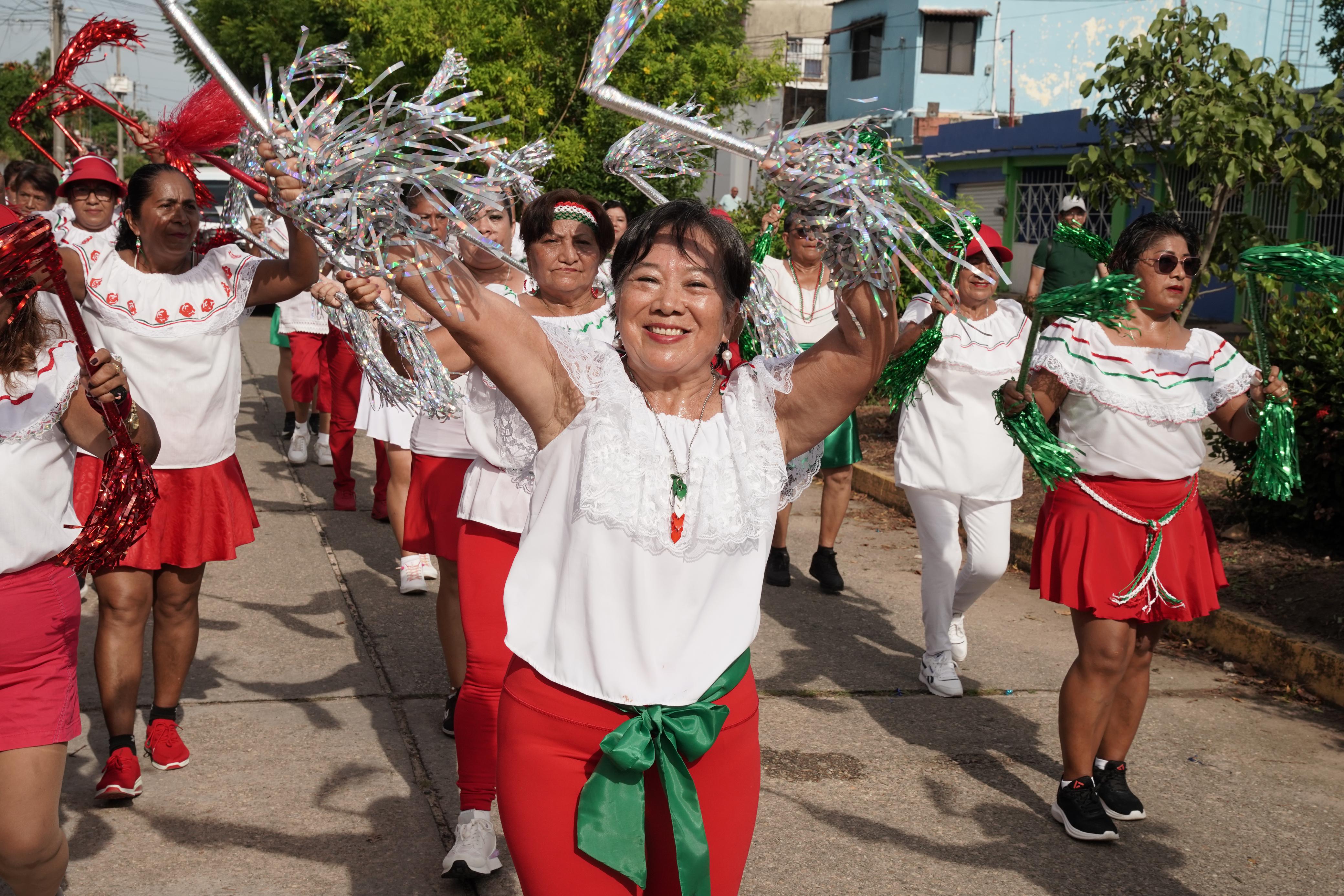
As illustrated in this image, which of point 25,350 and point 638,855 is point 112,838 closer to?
point 25,350

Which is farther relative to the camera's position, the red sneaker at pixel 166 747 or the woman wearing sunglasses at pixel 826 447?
the woman wearing sunglasses at pixel 826 447

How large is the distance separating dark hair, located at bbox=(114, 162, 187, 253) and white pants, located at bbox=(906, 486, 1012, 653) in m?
3.44

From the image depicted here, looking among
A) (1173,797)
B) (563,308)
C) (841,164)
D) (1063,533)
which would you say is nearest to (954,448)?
(1063,533)

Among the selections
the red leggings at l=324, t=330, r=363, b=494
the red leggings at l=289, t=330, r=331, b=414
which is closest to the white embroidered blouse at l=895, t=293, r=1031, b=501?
the red leggings at l=324, t=330, r=363, b=494

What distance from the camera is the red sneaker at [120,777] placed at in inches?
167

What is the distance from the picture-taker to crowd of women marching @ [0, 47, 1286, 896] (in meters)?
2.54

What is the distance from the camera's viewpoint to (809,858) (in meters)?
4.10

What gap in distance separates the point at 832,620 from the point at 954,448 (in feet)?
4.60

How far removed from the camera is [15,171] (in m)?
9.21

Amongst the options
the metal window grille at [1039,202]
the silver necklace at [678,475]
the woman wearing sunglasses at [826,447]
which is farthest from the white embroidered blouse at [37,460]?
the metal window grille at [1039,202]

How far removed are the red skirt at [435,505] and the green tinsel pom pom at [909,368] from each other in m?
1.81

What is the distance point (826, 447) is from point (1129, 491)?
303 centimetres

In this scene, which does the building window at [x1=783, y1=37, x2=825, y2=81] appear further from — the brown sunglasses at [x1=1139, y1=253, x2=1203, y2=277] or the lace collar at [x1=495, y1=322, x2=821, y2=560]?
the lace collar at [x1=495, y1=322, x2=821, y2=560]

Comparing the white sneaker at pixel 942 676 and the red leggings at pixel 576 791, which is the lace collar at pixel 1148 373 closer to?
the white sneaker at pixel 942 676
